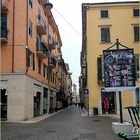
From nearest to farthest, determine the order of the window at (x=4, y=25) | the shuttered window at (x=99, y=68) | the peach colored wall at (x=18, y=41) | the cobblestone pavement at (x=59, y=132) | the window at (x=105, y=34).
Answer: the cobblestone pavement at (x=59, y=132), the window at (x=4, y=25), the peach colored wall at (x=18, y=41), the shuttered window at (x=99, y=68), the window at (x=105, y=34)

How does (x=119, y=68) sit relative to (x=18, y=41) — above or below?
below

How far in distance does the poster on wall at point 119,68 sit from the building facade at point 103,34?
19783 millimetres

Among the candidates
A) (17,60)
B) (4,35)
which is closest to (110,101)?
(17,60)

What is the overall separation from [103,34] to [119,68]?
841 inches

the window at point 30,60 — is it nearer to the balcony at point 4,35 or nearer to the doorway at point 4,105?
the balcony at point 4,35

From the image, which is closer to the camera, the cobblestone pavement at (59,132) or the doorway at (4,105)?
the cobblestone pavement at (59,132)

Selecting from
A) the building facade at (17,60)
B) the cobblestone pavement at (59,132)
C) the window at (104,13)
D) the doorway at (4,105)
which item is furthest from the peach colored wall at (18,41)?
the window at (104,13)

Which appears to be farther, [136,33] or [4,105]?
[136,33]

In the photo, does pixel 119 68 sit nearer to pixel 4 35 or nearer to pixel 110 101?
pixel 4 35

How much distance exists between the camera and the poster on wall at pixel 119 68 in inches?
621

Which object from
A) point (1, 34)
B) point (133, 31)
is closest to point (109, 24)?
point (133, 31)

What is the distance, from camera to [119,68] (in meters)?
15.8

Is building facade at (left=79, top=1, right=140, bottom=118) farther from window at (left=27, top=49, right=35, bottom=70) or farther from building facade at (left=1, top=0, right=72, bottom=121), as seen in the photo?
building facade at (left=1, top=0, right=72, bottom=121)

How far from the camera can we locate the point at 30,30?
2998 cm
